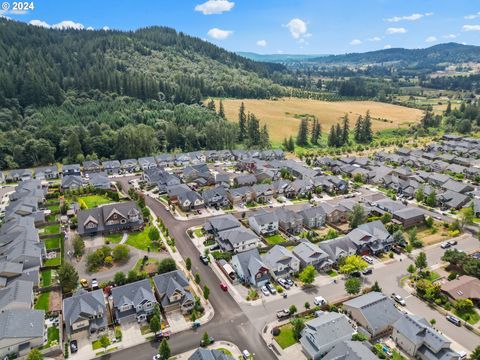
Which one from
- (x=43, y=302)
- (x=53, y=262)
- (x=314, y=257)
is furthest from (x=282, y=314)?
(x=53, y=262)

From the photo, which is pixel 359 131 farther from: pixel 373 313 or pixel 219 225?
pixel 373 313

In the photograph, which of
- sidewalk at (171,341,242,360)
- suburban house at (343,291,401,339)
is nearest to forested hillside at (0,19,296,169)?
sidewalk at (171,341,242,360)

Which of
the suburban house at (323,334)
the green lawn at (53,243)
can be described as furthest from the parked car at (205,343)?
the green lawn at (53,243)

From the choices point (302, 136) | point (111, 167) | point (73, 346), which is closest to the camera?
point (73, 346)

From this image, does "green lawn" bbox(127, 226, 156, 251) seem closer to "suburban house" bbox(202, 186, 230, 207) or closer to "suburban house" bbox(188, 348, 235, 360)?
"suburban house" bbox(202, 186, 230, 207)

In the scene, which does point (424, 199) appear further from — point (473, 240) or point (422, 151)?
point (422, 151)
